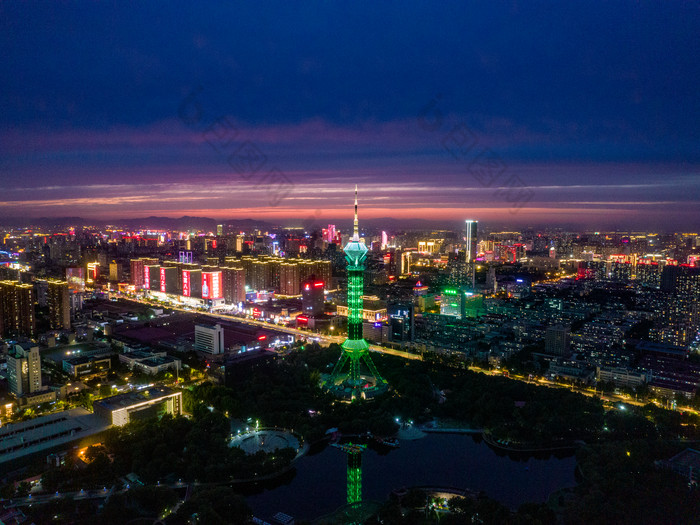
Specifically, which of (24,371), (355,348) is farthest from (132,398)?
(355,348)

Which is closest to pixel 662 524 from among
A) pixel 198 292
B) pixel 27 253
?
pixel 198 292

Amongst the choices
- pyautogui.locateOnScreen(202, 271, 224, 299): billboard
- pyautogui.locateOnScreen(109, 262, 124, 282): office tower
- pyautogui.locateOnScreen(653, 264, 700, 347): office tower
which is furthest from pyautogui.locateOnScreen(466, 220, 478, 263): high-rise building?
pyautogui.locateOnScreen(109, 262, 124, 282): office tower

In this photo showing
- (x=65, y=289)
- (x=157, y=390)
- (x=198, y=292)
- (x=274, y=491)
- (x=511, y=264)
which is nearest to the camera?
(x=274, y=491)

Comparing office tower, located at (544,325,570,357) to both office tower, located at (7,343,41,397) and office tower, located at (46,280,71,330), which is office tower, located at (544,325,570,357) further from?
office tower, located at (46,280,71,330)

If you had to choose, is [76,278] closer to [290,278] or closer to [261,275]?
[261,275]

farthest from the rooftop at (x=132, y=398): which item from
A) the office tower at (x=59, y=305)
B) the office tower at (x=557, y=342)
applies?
the office tower at (x=557, y=342)

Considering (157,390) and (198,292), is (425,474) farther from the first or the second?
(198,292)
